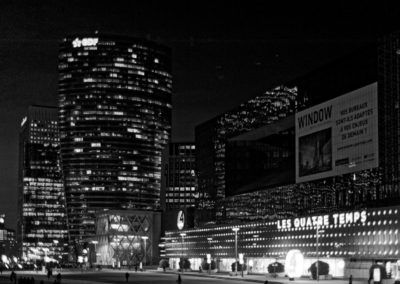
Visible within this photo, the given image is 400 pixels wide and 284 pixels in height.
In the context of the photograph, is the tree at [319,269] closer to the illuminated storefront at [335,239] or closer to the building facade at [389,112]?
the illuminated storefront at [335,239]

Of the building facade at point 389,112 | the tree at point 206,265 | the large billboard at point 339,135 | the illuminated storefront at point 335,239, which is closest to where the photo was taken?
the illuminated storefront at point 335,239

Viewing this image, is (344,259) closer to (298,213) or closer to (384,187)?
(384,187)

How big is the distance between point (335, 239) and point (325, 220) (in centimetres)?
566

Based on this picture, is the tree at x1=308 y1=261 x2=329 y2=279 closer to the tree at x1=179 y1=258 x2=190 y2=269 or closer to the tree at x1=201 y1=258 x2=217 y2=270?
the tree at x1=201 y1=258 x2=217 y2=270

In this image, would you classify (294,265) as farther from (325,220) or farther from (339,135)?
(339,135)

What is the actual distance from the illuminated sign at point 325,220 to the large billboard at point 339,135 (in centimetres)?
800

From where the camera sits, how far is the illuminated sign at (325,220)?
134 m

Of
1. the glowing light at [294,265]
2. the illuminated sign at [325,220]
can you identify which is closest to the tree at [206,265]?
the illuminated sign at [325,220]

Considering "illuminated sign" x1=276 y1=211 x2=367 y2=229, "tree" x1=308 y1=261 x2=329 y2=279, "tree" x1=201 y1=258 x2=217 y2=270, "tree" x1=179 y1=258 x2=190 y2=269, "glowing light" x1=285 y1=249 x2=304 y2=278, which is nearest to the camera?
"glowing light" x1=285 y1=249 x2=304 y2=278

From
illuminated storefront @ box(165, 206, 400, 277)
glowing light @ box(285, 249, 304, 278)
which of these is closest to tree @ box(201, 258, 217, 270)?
illuminated storefront @ box(165, 206, 400, 277)

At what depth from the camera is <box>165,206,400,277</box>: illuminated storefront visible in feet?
409

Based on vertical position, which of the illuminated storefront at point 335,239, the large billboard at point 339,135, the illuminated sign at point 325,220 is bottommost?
the illuminated storefront at point 335,239

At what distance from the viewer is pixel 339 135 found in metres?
142

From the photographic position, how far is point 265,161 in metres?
189
